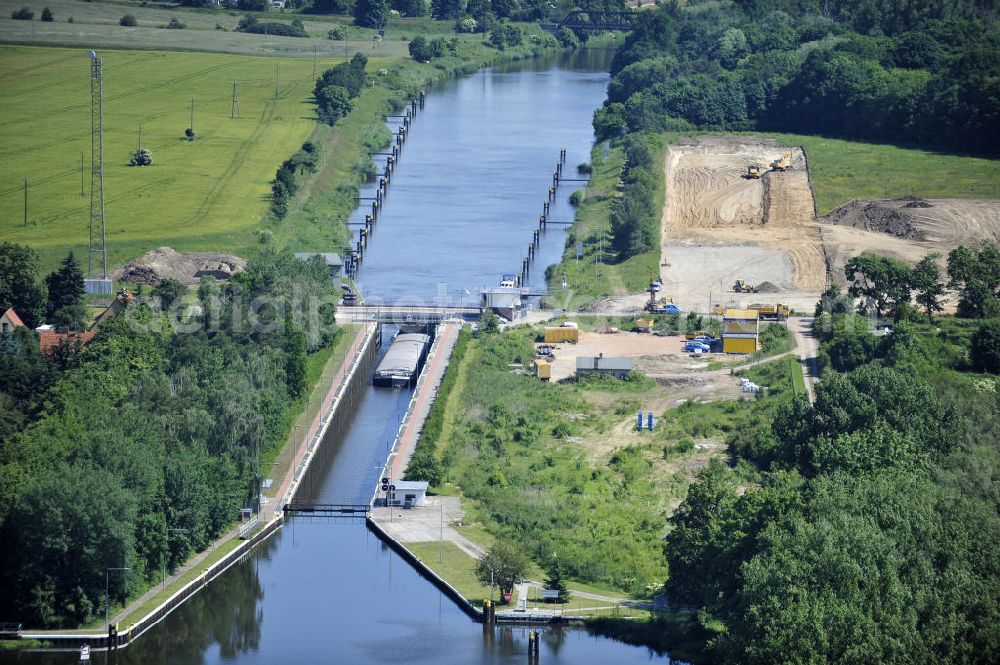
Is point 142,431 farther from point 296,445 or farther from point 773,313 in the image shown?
point 773,313

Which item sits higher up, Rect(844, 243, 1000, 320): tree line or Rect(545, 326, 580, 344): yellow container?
Rect(844, 243, 1000, 320): tree line

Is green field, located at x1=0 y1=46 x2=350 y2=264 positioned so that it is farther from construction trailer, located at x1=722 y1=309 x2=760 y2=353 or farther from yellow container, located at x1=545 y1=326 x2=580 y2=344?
construction trailer, located at x1=722 y1=309 x2=760 y2=353

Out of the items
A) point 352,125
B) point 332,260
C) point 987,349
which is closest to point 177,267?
point 332,260

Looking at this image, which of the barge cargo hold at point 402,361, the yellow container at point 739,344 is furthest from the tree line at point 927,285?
the barge cargo hold at point 402,361

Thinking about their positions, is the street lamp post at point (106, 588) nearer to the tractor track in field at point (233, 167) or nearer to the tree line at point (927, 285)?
the tree line at point (927, 285)

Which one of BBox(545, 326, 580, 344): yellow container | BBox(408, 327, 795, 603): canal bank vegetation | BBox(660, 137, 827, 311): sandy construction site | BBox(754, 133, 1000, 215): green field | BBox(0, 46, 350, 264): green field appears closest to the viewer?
BBox(408, 327, 795, 603): canal bank vegetation

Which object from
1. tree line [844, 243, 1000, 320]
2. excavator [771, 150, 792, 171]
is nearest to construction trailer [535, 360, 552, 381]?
tree line [844, 243, 1000, 320]

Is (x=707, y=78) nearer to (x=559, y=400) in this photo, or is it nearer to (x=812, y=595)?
(x=559, y=400)
